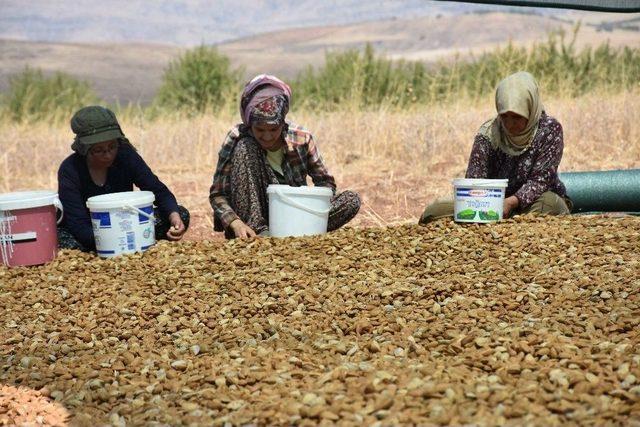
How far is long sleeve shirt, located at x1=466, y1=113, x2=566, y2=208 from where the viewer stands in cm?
455

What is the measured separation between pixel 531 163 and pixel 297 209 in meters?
1.43

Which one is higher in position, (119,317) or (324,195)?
(324,195)

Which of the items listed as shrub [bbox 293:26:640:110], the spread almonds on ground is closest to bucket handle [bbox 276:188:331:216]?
the spread almonds on ground

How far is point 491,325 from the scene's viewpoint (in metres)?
2.88

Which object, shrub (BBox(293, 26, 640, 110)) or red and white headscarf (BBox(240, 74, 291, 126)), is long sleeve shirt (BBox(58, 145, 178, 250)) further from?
shrub (BBox(293, 26, 640, 110))

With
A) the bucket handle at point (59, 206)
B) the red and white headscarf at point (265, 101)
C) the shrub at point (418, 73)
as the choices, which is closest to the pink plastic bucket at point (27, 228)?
the bucket handle at point (59, 206)

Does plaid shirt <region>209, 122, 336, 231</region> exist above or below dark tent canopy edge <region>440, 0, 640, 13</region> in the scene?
below

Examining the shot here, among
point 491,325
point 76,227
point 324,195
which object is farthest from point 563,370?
point 76,227

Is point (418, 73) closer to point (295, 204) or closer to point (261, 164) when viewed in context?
point (261, 164)

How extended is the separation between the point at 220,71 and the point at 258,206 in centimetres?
1407

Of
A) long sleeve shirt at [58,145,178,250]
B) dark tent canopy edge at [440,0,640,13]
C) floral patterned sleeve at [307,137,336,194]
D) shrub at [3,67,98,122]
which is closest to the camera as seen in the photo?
dark tent canopy edge at [440,0,640,13]

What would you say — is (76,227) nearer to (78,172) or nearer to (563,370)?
(78,172)

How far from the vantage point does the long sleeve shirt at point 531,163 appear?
14.9ft

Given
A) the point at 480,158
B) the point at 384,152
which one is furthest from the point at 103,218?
the point at 384,152
